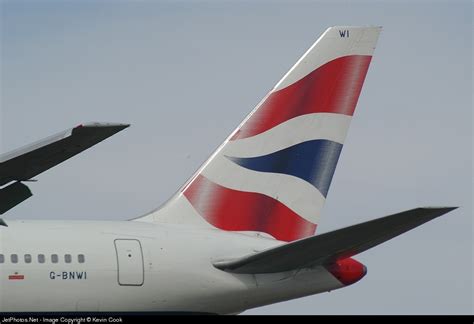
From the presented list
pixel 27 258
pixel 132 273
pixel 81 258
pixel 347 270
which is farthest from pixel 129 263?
pixel 347 270

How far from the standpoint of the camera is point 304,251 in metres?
20.3

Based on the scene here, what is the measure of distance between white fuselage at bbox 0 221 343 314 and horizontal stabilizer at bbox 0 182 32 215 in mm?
544

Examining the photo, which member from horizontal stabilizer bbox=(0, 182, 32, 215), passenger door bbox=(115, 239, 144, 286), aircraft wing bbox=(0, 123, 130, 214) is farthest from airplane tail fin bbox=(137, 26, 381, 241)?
aircraft wing bbox=(0, 123, 130, 214)

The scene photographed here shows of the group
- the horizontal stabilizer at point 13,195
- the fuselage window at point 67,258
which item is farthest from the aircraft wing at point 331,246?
the horizontal stabilizer at point 13,195

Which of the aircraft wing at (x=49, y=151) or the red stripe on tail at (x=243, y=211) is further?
the red stripe on tail at (x=243, y=211)

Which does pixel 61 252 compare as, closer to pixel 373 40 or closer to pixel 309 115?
pixel 309 115

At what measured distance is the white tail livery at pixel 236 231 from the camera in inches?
781

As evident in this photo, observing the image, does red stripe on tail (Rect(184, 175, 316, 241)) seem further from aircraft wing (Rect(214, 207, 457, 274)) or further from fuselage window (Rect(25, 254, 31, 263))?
fuselage window (Rect(25, 254, 31, 263))

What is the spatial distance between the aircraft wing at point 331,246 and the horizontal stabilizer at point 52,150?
475 centimetres

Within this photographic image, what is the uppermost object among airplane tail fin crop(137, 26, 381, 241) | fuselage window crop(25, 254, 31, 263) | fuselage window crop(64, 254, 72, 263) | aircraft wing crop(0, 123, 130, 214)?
airplane tail fin crop(137, 26, 381, 241)

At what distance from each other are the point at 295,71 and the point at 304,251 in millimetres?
4558

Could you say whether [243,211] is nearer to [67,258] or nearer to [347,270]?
[347,270]

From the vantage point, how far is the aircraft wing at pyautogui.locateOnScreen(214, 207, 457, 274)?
1855 centimetres

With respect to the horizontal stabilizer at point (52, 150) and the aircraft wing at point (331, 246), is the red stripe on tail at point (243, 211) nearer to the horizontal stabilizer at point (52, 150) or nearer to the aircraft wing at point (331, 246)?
the aircraft wing at point (331, 246)
